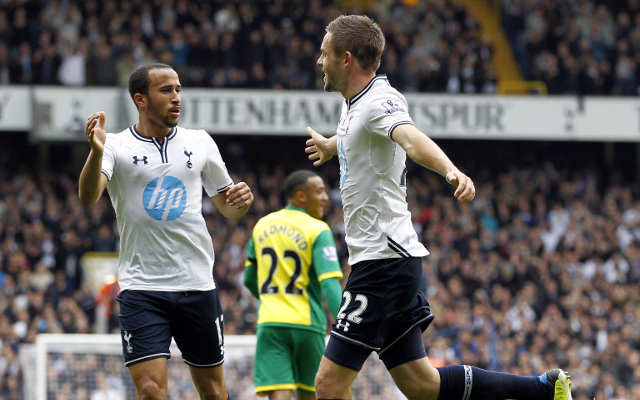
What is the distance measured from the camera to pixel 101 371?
34.7 feet

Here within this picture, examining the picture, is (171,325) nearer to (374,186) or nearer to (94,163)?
(94,163)

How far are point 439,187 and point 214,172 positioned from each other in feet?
49.4

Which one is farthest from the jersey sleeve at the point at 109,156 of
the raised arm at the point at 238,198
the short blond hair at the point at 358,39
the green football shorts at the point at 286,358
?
the green football shorts at the point at 286,358

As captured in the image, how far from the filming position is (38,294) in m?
15.3

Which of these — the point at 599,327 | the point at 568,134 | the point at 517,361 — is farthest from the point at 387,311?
the point at 568,134

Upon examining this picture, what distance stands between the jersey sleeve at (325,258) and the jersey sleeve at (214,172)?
1.21m

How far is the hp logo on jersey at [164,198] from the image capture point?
5.85 m

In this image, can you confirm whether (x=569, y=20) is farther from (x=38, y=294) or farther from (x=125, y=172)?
(x=125, y=172)

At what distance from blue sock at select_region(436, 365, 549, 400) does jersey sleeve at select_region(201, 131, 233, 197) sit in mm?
1733

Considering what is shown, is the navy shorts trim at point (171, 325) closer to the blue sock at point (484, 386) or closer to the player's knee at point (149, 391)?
the player's knee at point (149, 391)

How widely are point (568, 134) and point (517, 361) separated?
7538 mm

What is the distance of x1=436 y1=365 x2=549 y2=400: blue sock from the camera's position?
17.6 feet

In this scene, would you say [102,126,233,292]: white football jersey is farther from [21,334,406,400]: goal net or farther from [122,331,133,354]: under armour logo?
[21,334,406,400]: goal net

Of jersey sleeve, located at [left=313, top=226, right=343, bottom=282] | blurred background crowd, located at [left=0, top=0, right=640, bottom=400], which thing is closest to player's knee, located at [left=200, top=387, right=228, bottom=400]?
jersey sleeve, located at [left=313, top=226, right=343, bottom=282]
